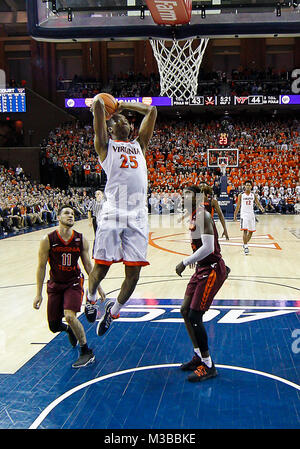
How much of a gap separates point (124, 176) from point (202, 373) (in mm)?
1741

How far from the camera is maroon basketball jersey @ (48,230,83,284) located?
4141mm

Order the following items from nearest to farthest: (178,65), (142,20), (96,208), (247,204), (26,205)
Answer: (142,20), (96,208), (247,204), (178,65), (26,205)

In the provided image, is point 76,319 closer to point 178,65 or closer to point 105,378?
point 105,378

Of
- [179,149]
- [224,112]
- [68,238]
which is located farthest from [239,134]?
[68,238]

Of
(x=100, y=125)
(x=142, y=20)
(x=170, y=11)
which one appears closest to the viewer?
(x=100, y=125)

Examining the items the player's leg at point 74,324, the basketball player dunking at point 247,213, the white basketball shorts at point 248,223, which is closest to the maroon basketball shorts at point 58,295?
the player's leg at point 74,324

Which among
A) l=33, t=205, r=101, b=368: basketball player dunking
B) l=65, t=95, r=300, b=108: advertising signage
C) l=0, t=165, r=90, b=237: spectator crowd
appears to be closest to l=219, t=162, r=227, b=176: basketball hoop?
l=65, t=95, r=300, b=108: advertising signage

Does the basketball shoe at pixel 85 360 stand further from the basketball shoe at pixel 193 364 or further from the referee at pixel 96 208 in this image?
the referee at pixel 96 208

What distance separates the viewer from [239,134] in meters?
26.5

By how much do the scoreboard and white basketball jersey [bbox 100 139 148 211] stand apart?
2295 cm

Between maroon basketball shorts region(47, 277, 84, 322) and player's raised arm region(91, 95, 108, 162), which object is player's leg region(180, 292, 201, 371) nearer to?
maroon basketball shorts region(47, 277, 84, 322)

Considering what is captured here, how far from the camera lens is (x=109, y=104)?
360cm

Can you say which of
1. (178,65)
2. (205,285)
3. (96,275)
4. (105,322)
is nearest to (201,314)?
(205,285)

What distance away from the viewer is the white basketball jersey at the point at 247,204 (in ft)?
34.1
